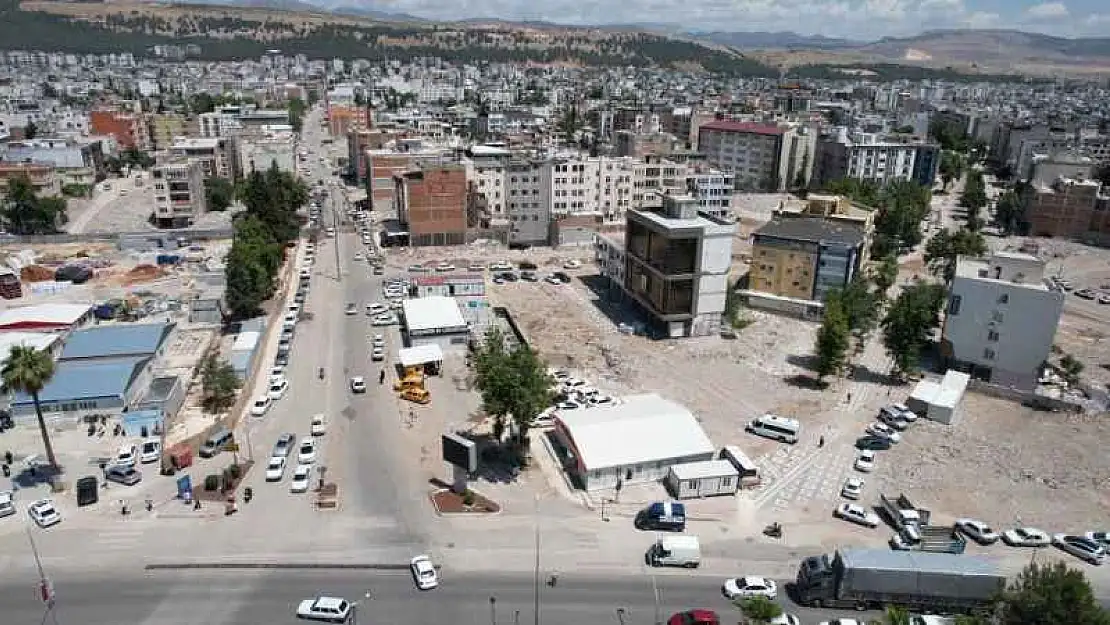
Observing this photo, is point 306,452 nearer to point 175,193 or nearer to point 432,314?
point 432,314

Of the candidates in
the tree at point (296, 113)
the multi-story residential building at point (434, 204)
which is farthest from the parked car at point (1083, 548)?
the tree at point (296, 113)

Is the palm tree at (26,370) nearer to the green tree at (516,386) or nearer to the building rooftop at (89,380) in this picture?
the building rooftop at (89,380)

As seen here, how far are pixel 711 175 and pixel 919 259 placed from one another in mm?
21379

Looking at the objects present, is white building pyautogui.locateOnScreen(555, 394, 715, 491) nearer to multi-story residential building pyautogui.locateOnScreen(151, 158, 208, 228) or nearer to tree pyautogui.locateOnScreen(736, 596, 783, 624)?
tree pyautogui.locateOnScreen(736, 596, 783, 624)

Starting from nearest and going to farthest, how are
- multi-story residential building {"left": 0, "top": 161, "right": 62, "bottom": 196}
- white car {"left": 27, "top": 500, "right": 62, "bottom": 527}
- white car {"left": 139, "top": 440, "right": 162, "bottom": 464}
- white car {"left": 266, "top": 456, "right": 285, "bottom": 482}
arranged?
white car {"left": 27, "top": 500, "right": 62, "bottom": 527}, white car {"left": 266, "top": 456, "right": 285, "bottom": 482}, white car {"left": 139, "top": 440, "right": 162, "bottom": 464}, multi-story residential building {"left": 0, "top": 161, "right": 62, "bottom": 196}

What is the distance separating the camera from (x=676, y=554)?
→ 2364 cm

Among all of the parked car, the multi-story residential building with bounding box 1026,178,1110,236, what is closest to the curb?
the parked car

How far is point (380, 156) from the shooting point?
3152 inches

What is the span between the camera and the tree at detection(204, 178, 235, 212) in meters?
77.2

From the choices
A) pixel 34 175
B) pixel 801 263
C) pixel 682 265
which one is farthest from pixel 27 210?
pixel 801 263

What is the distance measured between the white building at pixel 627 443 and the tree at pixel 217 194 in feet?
200

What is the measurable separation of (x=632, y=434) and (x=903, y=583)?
1144cm

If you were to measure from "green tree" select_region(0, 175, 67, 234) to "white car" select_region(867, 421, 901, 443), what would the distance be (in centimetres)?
7348

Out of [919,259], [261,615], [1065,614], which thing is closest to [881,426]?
[1065,614]
